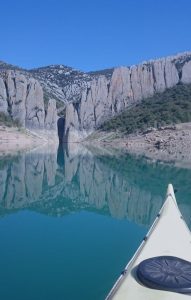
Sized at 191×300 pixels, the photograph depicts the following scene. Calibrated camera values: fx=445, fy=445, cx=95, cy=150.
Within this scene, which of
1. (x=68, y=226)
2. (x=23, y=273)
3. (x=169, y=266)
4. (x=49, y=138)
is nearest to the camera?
(x=169, y=266)

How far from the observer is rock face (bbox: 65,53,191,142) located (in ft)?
344

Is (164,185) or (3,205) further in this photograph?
(164,185)

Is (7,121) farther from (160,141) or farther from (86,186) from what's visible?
(86,186)

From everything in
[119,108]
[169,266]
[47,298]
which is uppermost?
[119,108]

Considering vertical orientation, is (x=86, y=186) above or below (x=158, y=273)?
below

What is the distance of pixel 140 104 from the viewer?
109188mm

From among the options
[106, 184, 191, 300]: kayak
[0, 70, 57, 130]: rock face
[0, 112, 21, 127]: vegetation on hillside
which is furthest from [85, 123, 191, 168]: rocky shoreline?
[106, 184, 191, 300]: kayak

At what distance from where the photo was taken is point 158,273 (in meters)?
9.09

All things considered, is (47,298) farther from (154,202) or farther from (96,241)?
(154,202)

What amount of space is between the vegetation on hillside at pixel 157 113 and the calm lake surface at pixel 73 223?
40.9m

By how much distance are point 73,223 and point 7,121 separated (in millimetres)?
70846

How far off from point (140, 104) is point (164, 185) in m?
73.8

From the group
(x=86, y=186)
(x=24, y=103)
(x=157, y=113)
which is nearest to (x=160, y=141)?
(x=157, y=113)

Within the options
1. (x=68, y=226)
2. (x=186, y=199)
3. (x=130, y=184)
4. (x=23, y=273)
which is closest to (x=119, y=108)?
(x=130, y=184)
